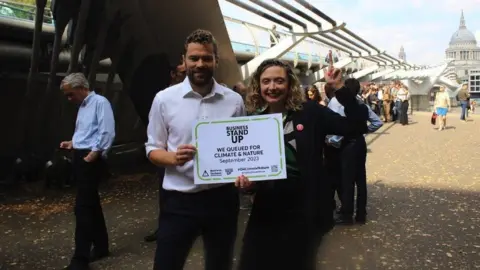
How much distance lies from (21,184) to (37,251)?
4513 mm

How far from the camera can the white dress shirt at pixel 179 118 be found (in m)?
2.57

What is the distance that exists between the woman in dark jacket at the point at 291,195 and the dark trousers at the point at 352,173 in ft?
11.8

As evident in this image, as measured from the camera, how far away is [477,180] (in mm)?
8906

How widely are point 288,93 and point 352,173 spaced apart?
3.80 metres

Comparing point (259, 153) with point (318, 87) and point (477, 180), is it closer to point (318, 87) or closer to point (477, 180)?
point (318, 87)

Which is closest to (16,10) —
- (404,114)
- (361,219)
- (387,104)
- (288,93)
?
(361,219)

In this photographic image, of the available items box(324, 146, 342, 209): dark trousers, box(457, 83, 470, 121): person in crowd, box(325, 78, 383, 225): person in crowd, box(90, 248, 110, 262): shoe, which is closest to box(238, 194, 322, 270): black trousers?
box(90, 248, 110, 262): shoe

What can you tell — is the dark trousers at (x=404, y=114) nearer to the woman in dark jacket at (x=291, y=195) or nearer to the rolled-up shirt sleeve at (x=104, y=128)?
the rolled-up shirt sleeve at (x=104, y=128)

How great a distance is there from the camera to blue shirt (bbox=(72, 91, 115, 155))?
4543 millimetres

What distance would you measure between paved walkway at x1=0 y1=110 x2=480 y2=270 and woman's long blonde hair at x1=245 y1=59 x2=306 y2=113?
2.34 m

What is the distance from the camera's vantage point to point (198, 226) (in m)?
2.57

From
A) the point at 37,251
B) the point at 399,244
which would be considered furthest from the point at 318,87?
the point at 37,251

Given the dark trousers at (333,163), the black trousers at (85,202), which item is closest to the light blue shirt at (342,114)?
the dark trousers at (333,163)

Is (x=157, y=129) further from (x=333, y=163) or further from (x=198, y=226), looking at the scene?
(x=333, y=163)
